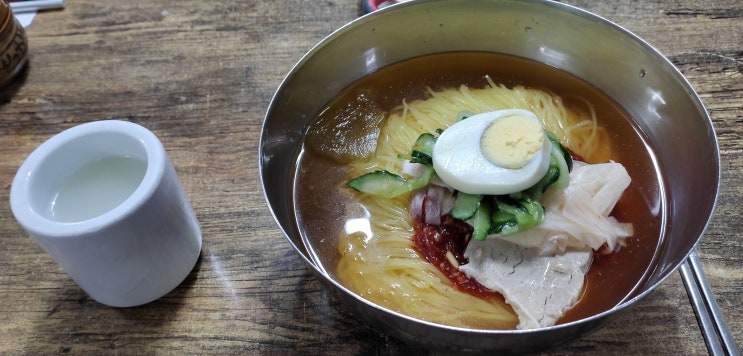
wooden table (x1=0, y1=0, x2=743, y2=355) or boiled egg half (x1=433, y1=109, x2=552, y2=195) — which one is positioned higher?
boiled egg half (x1=433, y1=109, x2=552, y2=195)

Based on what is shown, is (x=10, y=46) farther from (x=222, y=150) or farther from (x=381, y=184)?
(x=381, y=184)

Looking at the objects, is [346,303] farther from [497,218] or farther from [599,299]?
[599,299]

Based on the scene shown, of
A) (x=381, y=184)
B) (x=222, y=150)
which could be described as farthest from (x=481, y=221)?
(x=222, y=150)

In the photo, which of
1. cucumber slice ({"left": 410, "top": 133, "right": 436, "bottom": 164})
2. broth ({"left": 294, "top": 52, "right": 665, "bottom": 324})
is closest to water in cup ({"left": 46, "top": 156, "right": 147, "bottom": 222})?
broth ({"left": 294, "top": 52, "right": 665, "bottom": 324})

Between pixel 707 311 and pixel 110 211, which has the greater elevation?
pixel 110 211

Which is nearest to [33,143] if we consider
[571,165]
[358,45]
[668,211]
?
[358,45]

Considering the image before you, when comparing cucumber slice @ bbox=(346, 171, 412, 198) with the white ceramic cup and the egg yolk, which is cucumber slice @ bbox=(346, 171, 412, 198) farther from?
the white ceramic cup
